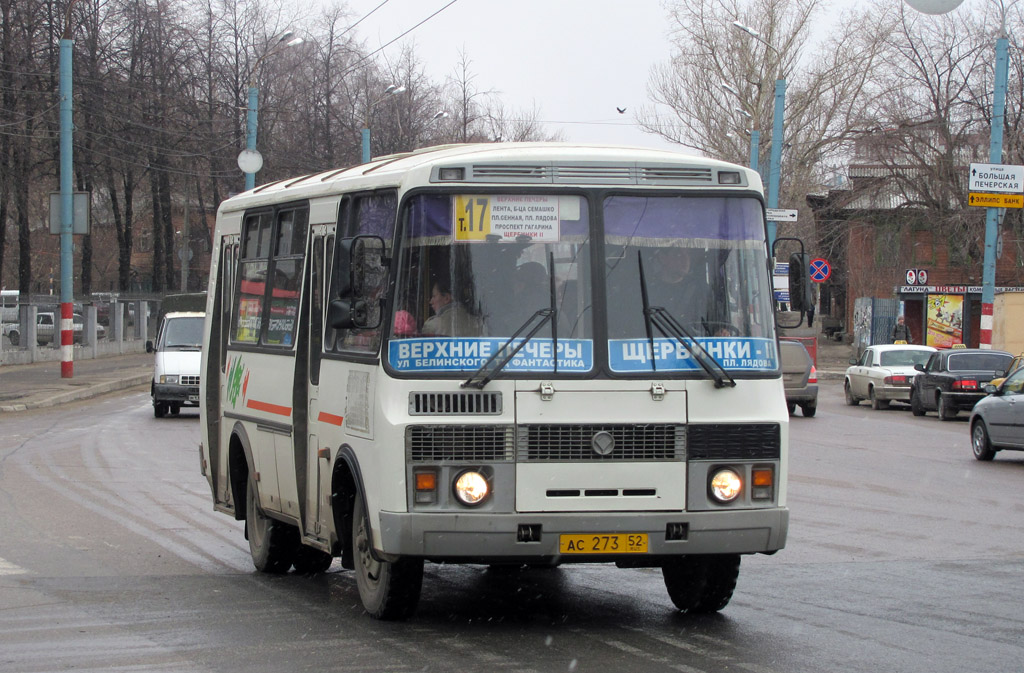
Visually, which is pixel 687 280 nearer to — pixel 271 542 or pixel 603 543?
pixel 603 543

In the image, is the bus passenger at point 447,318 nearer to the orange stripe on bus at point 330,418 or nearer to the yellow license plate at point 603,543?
the orange stripe on bus at point 330,418

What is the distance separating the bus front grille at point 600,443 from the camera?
7070mm

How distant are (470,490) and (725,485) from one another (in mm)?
1297

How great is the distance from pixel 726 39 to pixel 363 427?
176 feet

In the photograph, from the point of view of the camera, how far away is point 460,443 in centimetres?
704

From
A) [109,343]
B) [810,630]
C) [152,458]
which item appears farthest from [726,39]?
[810,630]

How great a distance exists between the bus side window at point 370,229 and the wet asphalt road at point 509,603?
4.96ft

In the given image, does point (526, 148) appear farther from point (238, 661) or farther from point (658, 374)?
point (238, 661)

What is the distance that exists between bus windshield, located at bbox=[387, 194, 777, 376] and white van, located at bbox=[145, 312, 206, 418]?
18317mm

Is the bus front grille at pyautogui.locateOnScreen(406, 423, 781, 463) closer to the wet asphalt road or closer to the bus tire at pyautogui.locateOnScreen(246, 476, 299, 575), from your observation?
the wet asphalt road

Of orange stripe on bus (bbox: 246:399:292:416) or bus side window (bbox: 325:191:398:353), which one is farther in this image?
orange stripe on bus (bbox: 246:399:292:416)

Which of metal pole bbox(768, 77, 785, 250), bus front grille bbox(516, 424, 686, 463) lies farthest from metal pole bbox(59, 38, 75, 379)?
bus front grille bbox(516, 424, 686, 463)

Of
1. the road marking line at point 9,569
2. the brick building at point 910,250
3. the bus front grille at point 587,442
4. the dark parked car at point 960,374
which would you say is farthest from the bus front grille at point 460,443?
the brick building at point 910,250

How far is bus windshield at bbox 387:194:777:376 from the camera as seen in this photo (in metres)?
7.16
